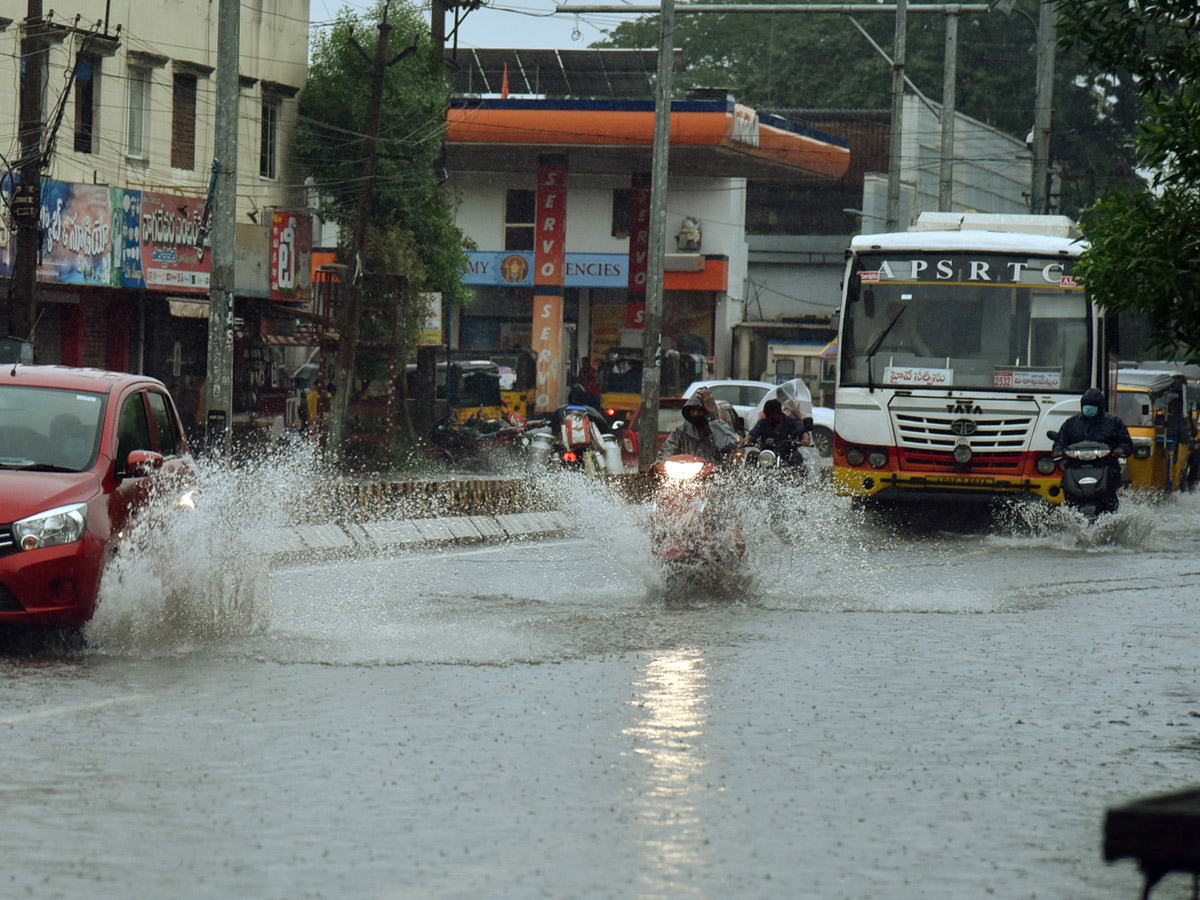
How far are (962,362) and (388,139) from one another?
779 inches

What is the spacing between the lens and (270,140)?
118ft

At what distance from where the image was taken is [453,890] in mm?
5438

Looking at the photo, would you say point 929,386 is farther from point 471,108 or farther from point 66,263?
point 471,108

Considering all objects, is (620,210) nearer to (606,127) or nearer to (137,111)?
(606,127)

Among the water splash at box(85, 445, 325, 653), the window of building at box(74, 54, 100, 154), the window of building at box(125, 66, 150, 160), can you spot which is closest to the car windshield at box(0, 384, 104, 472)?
the water splash at box(85, 445, 325, 653)

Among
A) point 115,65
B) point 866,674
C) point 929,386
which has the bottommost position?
point 866,674

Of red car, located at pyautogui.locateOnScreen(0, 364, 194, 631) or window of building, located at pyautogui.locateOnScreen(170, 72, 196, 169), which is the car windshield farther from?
window of building, located at pyautogui.locateOnScreen(170, 72, 196, 169)

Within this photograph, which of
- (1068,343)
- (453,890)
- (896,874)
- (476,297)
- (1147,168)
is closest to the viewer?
(453,890)

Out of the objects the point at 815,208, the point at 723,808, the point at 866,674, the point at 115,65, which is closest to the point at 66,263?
the point at 115,65

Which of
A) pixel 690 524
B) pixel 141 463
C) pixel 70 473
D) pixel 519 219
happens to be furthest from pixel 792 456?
pixel 519 219

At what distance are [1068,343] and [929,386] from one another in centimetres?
156

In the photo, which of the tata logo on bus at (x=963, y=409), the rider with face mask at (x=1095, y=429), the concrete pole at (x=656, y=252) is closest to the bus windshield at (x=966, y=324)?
the tata logo on bus at (x=963, y=409)

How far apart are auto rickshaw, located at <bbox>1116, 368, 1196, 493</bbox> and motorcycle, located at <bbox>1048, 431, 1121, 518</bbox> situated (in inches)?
309

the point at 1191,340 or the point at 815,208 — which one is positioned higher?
the point at 815,208
